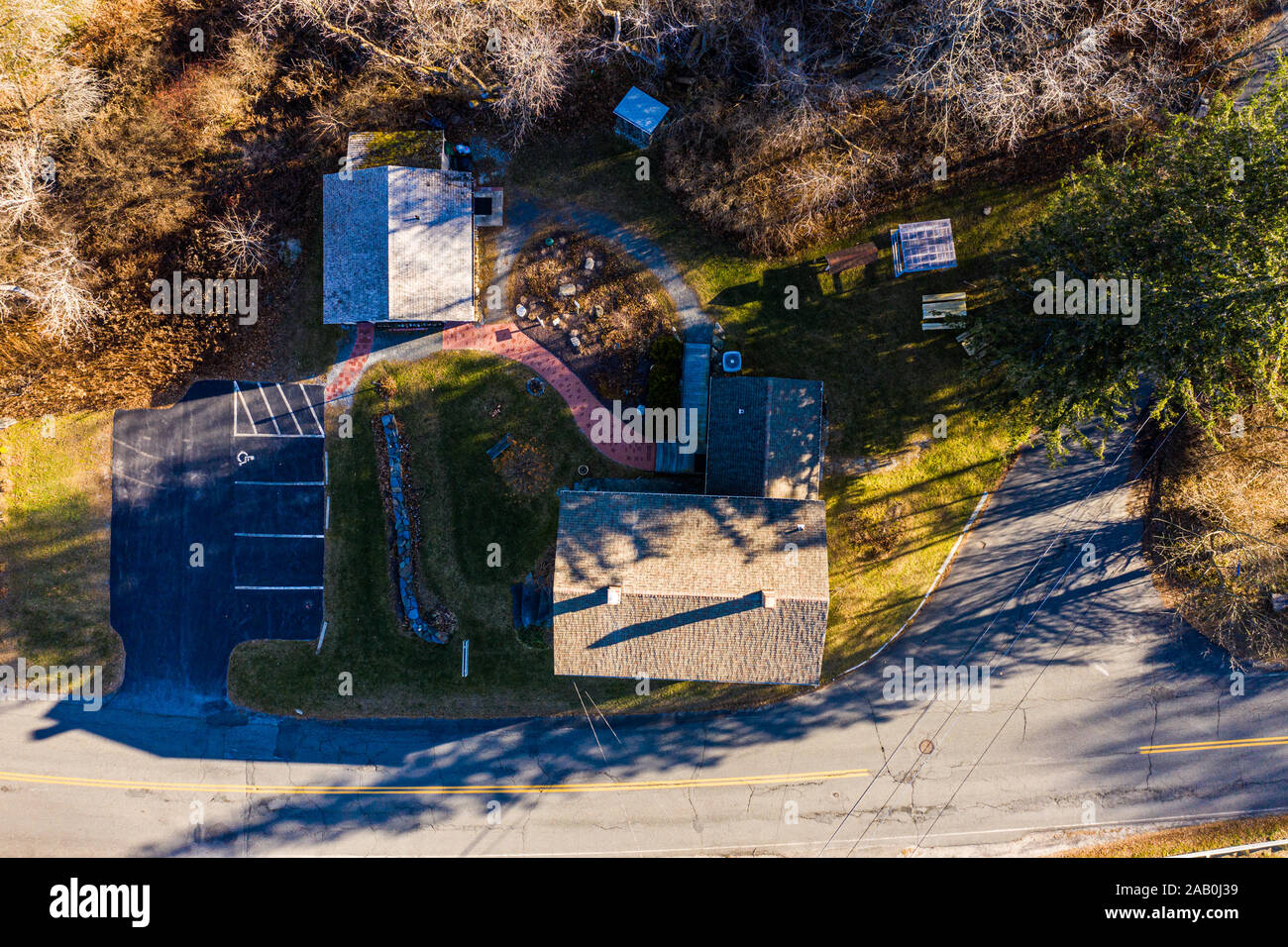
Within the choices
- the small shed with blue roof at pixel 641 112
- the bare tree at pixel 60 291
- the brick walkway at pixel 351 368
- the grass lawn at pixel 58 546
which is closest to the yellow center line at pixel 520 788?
the grass lawn at pixel 58 546

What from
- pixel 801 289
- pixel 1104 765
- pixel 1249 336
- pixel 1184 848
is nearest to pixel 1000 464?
pixel 1249 336

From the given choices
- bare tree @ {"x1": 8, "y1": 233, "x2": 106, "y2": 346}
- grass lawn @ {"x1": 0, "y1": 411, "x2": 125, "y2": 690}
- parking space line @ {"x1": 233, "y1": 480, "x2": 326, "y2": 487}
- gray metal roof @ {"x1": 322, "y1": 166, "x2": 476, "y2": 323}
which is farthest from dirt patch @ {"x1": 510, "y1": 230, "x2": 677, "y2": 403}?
grass lawn @ {"x1": 0, "y1": 411, "x2": 125, "y2": 690}

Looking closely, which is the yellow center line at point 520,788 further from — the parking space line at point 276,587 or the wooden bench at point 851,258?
the wooden bench at point 851,258

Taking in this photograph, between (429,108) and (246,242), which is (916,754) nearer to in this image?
(429,108)

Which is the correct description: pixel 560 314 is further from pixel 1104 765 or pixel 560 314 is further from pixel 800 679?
pixel 1104 765

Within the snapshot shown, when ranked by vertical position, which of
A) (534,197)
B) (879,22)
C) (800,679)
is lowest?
(800,679)
